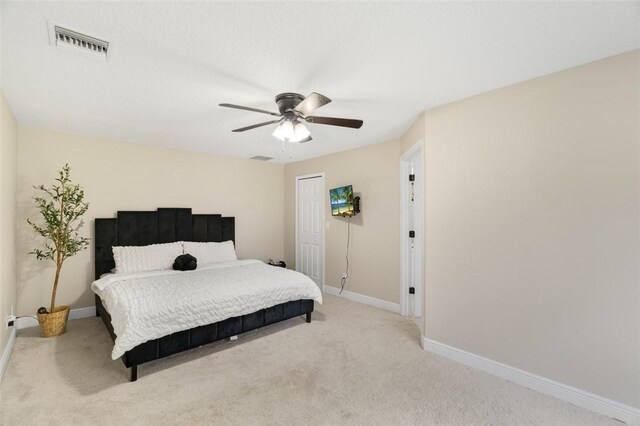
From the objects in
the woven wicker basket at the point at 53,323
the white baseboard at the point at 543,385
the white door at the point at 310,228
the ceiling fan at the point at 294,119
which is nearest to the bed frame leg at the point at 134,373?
the woven wicker basket at the point at 53,323

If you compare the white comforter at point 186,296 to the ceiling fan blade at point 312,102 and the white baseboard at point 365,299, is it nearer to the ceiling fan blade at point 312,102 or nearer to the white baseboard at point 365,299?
the white baseboard at point 365,299

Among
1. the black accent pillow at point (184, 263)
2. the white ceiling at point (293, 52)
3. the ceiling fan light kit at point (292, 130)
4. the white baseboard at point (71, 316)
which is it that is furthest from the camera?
the black accent pillow at point (184, 263)

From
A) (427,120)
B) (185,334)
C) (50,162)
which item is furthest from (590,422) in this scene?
(50,162)

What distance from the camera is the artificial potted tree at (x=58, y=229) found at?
3.11 meters

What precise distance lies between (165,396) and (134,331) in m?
0.56

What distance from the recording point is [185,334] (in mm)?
2566

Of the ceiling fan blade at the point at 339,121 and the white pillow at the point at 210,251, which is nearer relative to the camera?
the ceiling fan blade at the point at 339,121

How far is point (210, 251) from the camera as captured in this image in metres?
4.29

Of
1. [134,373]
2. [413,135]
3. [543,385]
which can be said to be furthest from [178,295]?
[543,385]

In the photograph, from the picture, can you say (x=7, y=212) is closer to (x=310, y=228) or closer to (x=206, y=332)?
(x=206, y=332)

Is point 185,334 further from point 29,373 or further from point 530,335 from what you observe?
point 530,335

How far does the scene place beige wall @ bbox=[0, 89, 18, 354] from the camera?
2.43 metres

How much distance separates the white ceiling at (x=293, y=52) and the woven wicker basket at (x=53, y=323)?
2193mm


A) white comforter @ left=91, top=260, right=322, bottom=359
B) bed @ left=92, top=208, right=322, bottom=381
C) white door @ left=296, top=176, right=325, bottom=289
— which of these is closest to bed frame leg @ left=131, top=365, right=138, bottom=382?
bed @ left=92, top=208, right=322, bottom=381
